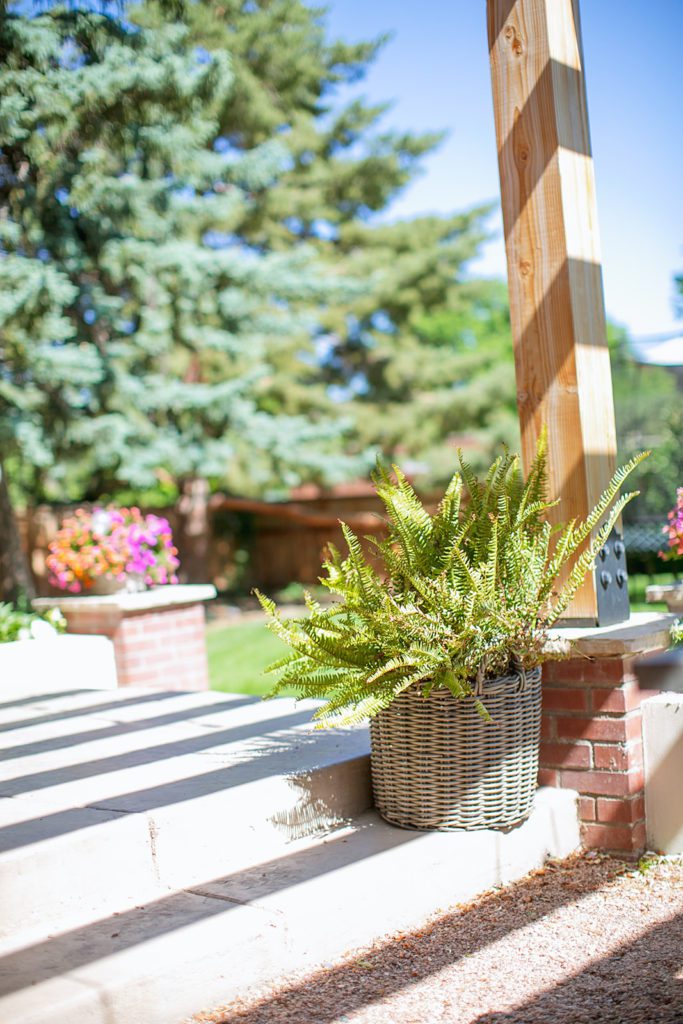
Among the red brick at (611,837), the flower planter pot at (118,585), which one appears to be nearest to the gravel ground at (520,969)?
the red brick at (611,837)

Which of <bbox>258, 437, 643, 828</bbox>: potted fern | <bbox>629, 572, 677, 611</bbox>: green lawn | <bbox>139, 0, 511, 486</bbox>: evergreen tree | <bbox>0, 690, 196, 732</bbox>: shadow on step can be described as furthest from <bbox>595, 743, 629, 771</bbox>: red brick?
<bbox>139, 0, 511, 486</bbox>: evergreen tree

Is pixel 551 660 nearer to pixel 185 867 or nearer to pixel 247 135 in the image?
pixel 185 867

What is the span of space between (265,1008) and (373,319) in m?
12.0

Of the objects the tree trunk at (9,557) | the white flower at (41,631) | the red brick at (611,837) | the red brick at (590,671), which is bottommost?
the red brick at (611,837)

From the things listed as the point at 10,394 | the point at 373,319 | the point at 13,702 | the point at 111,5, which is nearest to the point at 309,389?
the point at 373,319

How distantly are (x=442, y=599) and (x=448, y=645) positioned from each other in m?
0.12

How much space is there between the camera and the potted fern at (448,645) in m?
2.48

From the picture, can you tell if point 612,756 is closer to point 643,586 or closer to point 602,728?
point 602,728

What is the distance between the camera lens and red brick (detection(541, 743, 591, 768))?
9.35 ft

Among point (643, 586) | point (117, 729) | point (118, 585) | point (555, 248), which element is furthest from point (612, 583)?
point (643, 586)

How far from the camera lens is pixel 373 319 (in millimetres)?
13359

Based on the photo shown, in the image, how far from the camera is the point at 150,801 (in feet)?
7.96

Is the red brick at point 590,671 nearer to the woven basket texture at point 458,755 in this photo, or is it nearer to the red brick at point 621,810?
Result: the woven basket texture at point 458,755

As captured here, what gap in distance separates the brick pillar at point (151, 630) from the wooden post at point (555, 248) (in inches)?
116
